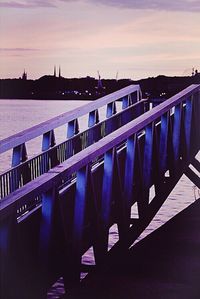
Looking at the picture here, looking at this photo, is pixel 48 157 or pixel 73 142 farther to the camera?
pixel 73 142

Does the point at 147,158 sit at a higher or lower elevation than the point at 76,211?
lower

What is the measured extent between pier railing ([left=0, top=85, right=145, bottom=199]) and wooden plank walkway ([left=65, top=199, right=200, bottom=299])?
3.72ft

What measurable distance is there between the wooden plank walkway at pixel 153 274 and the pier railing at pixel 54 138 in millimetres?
1134

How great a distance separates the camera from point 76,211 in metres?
5.54

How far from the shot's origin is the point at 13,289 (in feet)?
14.1

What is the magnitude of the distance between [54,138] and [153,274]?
2.34m

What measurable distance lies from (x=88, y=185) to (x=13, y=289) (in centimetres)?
161

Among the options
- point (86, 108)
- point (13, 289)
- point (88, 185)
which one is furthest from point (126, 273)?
point (86, 108)

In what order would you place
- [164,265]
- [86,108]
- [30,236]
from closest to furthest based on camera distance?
1. [30,236]
2. [164,265]
3. [86,108]

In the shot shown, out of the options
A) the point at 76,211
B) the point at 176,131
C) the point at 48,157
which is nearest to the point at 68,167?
the point at 76,211

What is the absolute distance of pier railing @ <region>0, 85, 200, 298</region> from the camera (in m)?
4.29

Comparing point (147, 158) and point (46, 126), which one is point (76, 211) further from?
point (147, 158)

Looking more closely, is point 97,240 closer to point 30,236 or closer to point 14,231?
point 30,236

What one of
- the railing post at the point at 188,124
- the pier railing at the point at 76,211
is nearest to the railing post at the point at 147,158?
the pier railing at the point at 76,211
